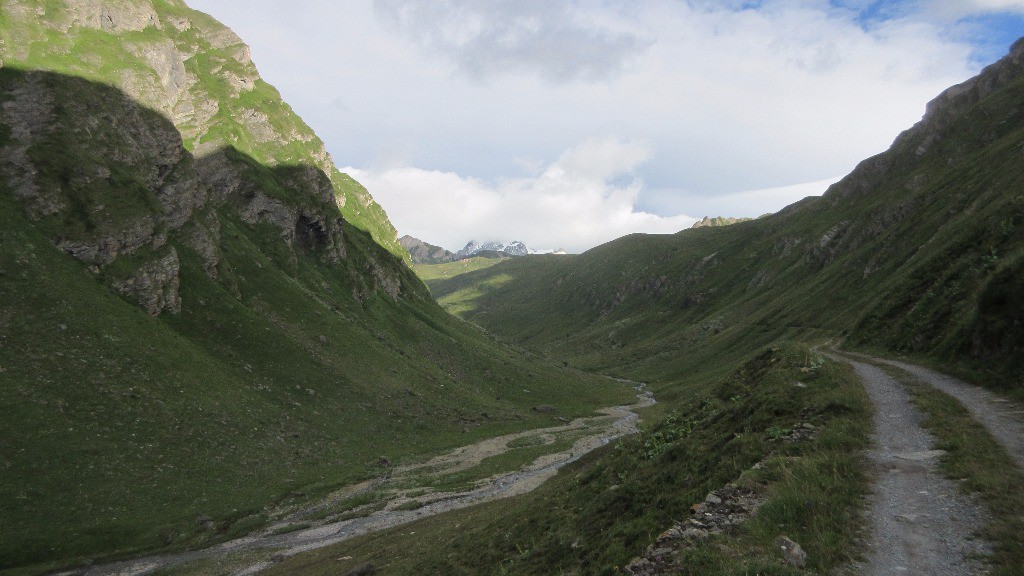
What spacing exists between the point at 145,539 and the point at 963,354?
5885 cm

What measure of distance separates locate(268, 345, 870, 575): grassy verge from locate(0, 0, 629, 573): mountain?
2165 centimetres

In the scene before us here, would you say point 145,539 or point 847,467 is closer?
point 847,467

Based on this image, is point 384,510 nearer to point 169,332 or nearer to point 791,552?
point 169,332

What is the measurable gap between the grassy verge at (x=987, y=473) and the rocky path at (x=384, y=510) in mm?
37693

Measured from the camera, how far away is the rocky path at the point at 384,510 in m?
37.0

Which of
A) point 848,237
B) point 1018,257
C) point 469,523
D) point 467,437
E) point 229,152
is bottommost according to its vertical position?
point 467,437

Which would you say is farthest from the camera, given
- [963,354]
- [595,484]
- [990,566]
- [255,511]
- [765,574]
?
→ [255,511]

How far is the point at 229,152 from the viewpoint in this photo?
114812mm

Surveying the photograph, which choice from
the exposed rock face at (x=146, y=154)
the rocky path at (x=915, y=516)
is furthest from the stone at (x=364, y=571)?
the exposed rock face at (x=146, y=154)

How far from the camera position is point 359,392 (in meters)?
79.9

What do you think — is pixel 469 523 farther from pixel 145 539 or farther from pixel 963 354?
pixel 963 354

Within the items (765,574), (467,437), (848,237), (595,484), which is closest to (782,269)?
(848,237)

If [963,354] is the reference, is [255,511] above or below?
below

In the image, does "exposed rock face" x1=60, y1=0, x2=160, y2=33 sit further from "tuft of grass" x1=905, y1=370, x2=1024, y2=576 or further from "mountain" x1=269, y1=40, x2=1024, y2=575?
"tuft of grass" x1=905, y1=370, x2=1024, y2=576
